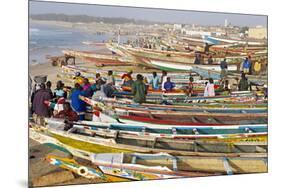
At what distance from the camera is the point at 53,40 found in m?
3.29

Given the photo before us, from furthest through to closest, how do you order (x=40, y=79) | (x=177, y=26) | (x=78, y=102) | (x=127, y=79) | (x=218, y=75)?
(x=218, y=75)
(x=177, y=26)
(x=127, y=79)
(x=78, y=102)
(x=40, y=79)

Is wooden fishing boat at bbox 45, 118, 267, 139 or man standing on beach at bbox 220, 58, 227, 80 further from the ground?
man standing on beach at bbox 220, 58, 227, 80

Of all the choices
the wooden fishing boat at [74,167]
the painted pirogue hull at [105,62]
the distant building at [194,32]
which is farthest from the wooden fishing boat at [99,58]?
the wooden fishing boat at [74,167]

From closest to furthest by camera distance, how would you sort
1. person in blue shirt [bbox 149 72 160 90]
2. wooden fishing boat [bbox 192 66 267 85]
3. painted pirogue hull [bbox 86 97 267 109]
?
1. painted pirogue hull [bbox 86 97 267 109]
2. person in blue shirt [bbox 149 72 160 90]
3. wooden fishing boat [bbox 192 66 267 85]

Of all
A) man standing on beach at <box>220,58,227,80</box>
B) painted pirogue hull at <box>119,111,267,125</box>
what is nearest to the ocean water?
painted pirogue hull at <box>119,111,267,125</box>

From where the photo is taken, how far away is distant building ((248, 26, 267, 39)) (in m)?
3.76

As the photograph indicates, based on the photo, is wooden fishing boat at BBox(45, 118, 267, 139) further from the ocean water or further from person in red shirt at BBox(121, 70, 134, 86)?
the ocean water

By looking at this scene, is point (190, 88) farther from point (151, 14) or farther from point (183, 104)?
point (151, 14)

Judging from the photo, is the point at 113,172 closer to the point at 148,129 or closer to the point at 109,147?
the point at 109,147

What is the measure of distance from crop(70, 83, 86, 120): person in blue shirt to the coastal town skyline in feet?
2.03

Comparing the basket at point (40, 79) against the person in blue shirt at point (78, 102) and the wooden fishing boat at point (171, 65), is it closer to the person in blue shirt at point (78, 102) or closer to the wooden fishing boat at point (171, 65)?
the person in blue shirt at point (78, 102)

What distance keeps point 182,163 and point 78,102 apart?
3.35ft

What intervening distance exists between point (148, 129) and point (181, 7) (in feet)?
3.58

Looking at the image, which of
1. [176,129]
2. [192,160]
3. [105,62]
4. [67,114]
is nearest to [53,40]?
[105,62]
